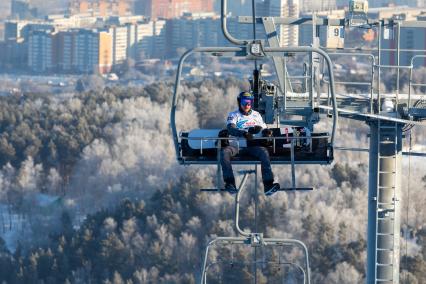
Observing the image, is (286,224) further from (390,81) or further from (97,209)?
(390,81)

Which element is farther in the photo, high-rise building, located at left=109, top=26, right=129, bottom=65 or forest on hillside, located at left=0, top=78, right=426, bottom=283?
high-rise building, located at left=109, top=26, right=129, bottom=65

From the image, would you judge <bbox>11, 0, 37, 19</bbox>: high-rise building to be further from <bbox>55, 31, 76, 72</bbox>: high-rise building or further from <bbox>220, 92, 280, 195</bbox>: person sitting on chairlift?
<bbox>220, 92, 280, 195</bbox>: person sitting on chairlift

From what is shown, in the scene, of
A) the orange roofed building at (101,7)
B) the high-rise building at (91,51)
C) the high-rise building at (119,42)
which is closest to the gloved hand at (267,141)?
the high-rise building at (91,51)

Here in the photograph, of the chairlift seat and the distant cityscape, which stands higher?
the chairlift seat

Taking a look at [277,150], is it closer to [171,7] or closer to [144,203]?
[144,203]

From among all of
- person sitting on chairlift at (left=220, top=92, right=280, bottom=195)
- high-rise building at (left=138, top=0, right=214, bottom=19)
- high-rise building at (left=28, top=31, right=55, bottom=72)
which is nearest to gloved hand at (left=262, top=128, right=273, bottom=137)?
person sitting on chairlift at (left=220, top=92, right=280, bottom=195)

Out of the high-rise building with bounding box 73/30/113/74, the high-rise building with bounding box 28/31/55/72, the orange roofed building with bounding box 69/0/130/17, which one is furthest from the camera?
the orange roofed building with bounding box 69/0/130/17

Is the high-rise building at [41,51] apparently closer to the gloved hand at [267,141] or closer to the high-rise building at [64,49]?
the high-rise building at [64,49]

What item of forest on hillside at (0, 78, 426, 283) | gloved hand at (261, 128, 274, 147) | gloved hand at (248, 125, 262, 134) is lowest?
forest on hillside at (0, 78, 426, 283)
